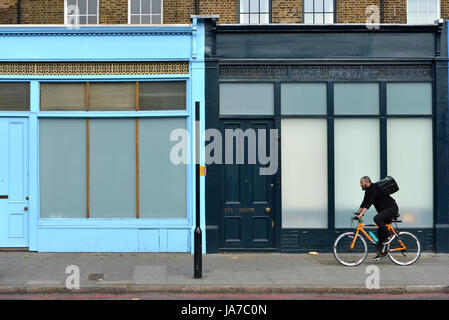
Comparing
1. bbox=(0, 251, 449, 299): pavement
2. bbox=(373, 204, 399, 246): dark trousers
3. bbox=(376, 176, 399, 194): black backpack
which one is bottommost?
bbox=(0, 251, 449, 299): pavement

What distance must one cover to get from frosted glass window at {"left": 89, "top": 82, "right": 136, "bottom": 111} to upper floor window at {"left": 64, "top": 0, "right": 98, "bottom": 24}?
62.9 inches

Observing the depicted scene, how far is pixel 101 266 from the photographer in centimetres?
1130

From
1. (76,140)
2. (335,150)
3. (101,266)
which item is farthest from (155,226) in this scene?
(335,150)

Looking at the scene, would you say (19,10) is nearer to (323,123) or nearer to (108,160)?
(108,160)

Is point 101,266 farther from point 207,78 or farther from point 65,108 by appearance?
point 207,78

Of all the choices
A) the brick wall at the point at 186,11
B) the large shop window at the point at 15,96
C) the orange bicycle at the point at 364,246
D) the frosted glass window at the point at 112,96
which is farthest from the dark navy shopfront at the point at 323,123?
the large shop window at the point at 15,96

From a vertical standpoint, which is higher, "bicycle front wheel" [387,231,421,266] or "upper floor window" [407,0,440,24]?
"upper floor window" [407,0,440,24]

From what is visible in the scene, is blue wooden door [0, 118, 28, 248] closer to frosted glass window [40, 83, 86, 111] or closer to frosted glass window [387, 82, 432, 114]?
frosted glass window [40, 83, 86, 111]

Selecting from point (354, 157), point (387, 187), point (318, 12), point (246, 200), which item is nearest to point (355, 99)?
point (354, 157)

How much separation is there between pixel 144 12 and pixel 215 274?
6.57m

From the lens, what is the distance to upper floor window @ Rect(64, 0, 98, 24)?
523 inches

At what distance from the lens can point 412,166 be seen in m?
13.1

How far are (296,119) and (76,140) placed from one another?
5.16m

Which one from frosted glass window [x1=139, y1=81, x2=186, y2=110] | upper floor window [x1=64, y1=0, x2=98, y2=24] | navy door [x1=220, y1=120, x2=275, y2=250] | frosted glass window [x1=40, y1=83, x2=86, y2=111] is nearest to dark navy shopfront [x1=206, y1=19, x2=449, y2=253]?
navy door [x1=220, y1=120, x2=275, y2=250]
